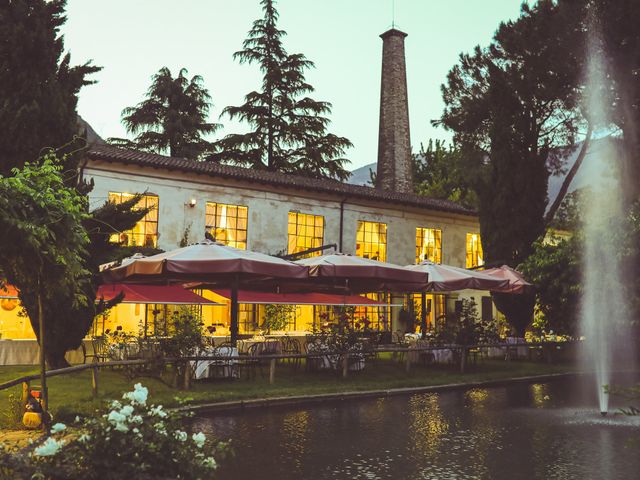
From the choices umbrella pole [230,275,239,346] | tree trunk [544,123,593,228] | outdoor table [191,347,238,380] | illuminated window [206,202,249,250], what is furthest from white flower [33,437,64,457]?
tree trunk [544,123,593,228]

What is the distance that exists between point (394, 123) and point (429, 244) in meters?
9.46

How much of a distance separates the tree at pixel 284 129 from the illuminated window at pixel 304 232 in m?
9.05

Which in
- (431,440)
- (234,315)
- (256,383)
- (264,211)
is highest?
Answer: (264,211)

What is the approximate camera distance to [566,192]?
26219 millimetres

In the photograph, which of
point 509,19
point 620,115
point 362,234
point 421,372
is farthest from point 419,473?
point 509,19

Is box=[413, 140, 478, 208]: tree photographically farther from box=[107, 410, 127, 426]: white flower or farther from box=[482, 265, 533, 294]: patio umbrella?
box=[107, 410, 127, 426]: white flower

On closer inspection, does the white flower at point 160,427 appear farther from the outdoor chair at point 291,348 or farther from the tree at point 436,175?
the tree at point 436,175

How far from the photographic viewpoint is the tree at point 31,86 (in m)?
12.8

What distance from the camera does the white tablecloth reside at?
16.7 meters

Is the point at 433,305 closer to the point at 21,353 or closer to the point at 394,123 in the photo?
the point at 394,123

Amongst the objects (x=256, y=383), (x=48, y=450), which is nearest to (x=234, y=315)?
(x=256, y=383)

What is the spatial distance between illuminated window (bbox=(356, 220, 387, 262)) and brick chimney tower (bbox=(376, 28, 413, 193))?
8170mm

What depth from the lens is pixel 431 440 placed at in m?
8.25

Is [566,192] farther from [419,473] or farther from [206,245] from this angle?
[419,473]
